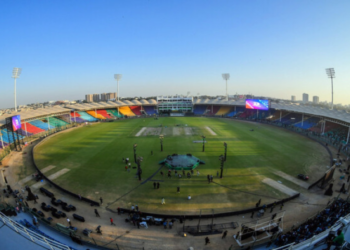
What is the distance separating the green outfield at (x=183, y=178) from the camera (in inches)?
776

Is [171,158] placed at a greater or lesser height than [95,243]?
greater

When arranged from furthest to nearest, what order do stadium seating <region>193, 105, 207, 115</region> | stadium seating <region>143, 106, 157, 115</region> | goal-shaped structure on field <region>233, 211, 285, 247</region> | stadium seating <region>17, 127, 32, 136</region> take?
stadium seating <region>143, 106, 157, 115</region> < stadium seating <region>193, 105, 207, 115</region> < stadium seating <region>17, 127, 32, 136</region> < goal-shaped structure on field <region>233, 211, 285, 247</region>

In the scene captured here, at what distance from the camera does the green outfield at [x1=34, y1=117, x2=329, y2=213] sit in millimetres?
19719

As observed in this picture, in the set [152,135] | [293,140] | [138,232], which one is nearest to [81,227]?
[138,232]

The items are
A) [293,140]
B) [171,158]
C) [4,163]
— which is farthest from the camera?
[293,140]

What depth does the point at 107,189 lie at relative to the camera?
71.7ft

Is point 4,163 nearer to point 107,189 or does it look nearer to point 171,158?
point 107,189

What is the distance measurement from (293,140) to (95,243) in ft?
132

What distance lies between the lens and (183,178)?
24219mm

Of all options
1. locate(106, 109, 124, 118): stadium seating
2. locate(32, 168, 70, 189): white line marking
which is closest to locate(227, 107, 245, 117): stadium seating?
locate(106, 109, 124, 118): stadium seating

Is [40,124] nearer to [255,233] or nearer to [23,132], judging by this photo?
[23,132]

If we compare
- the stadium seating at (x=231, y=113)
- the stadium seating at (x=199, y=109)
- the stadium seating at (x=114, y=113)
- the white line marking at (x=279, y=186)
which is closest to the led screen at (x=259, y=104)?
the stadium seating at (x=231, y=113)

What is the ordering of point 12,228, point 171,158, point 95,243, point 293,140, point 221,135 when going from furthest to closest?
point 221,135 < point 293,140 < point 171,158 < point 95,243 < point 12,228

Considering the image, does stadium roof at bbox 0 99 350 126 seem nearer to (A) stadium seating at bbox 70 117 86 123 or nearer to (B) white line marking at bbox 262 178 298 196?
(A) stadium seating at bbox 70 117 86 123
